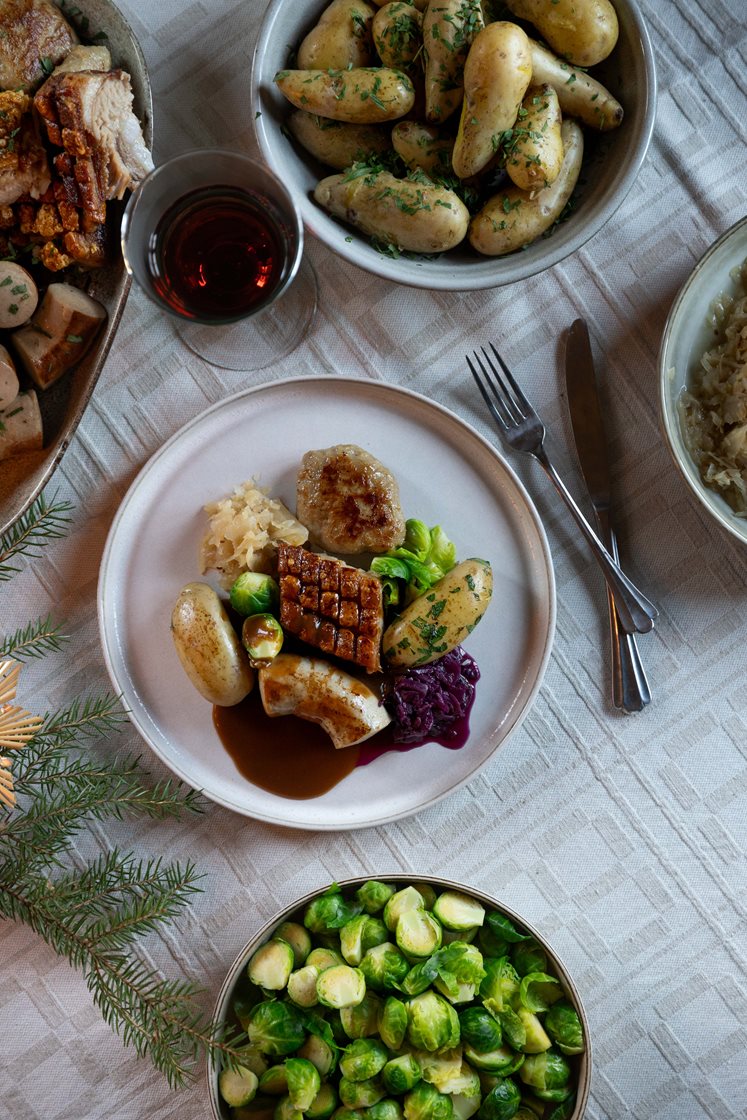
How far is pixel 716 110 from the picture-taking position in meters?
2.45

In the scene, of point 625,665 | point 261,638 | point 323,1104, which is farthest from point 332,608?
point 323,1104

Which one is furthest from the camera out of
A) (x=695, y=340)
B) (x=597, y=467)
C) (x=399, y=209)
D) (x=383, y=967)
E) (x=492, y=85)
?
(x=597, y=467)

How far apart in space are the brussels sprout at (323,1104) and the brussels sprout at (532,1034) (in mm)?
499

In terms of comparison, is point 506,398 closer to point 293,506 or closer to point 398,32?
point 293,506

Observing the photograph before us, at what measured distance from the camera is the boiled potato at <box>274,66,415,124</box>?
2074mm

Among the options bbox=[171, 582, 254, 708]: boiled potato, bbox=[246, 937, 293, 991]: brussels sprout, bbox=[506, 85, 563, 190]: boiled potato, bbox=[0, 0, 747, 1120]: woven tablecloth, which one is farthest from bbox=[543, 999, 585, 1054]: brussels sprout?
bbox=[506, 85, 563, 190]: boiled potato

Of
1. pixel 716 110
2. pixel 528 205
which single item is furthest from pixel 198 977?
pixel 716 110

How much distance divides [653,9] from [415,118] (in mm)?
819

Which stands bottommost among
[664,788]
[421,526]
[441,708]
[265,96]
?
[664,788]

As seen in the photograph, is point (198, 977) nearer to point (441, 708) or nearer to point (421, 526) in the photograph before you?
point (441, 708)

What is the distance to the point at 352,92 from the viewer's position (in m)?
2.08

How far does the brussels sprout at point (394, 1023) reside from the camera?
85.6 inches

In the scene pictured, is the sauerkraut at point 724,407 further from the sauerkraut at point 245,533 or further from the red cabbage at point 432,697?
the sauerkraut at point 245,533

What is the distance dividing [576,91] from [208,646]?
1.61 metres
